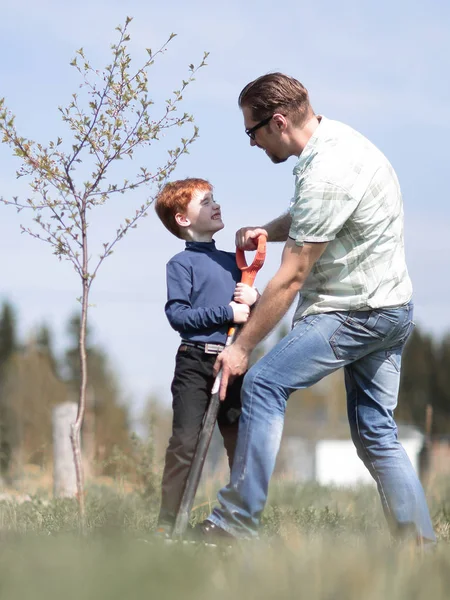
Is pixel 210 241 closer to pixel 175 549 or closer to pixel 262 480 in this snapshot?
pixel 262 480

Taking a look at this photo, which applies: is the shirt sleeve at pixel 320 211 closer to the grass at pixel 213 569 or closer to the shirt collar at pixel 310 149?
the shirt collar at pixel 310 149

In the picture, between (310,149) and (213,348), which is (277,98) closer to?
(310,149)

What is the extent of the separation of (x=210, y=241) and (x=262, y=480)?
1.43m

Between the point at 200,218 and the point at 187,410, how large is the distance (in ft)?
3.32

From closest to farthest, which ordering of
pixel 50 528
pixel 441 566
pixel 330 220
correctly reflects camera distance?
pixel 441 566 < pixel 330 220 < pixel 50 528

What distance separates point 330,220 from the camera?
402cm

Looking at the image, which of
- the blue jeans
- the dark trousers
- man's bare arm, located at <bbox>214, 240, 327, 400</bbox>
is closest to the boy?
the dark trousers

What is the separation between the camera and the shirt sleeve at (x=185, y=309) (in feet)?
15.0

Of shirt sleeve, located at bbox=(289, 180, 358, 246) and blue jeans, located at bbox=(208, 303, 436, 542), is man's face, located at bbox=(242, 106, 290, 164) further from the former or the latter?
blue jeans, located at bbox=(208, 303, 436, 542)

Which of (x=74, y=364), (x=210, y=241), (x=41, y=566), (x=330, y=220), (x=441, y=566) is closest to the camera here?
(x=41, y=566)

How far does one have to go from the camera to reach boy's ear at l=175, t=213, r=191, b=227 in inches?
191

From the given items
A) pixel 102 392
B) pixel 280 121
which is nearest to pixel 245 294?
pixel 280 121

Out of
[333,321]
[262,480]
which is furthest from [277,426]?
[333,321]

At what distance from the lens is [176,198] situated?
4.85 metres
